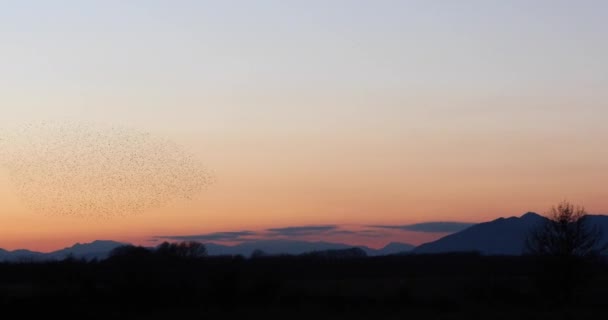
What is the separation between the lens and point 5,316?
158ft

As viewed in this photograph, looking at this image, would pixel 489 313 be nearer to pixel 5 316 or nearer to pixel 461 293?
pixel 461 293

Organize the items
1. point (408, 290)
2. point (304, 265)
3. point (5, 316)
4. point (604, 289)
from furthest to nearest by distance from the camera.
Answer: point (304, 265) < point (604, 289) < point (408, 290) < point (5, 316)

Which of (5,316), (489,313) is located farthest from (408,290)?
(5,316)

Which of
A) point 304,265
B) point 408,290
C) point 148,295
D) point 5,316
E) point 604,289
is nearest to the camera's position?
point 5,316

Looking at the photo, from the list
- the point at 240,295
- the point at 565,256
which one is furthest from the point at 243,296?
the point at 565,256

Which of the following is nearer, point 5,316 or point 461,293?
point 5,316

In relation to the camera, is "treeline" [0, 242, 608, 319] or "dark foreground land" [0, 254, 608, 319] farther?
"treeline" [0, 242, 608, 319]

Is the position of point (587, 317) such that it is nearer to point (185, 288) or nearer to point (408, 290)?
point (408, 290)

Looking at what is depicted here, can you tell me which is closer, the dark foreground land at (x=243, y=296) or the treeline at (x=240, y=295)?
the dark foreground land at (x=243, y=296)

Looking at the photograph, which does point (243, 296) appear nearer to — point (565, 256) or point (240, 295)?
point (240, 295)

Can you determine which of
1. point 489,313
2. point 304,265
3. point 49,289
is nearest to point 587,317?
point 489,313

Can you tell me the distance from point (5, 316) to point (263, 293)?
57.2 ft

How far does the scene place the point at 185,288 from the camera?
199 ft

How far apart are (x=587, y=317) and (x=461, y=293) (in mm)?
20165
